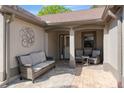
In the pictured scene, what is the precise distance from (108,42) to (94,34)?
3796mm

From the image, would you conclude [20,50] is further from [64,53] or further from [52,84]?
[64,53]

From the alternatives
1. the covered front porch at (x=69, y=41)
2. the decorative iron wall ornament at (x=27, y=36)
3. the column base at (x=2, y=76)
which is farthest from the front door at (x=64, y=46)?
the column base at (x=2, y=76)

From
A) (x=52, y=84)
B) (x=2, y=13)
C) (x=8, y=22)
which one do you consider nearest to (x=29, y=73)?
(x=52, y=84)

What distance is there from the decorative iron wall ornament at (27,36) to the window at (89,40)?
539 centimetres

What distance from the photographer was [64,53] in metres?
13.1

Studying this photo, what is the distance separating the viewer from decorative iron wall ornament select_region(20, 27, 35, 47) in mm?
6944

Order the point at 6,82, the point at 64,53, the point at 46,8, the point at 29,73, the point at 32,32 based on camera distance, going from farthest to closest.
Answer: the point at 46,8 → the point at 64,53 → the point at 32,32 → the point at 29,73 → the point at 6,82

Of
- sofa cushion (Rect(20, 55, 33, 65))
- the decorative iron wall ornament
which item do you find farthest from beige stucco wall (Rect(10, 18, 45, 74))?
sofa cushion (Rect(20, 55, 33, 65))

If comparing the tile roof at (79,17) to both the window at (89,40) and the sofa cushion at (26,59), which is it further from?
the sofa cushion at (26,59)

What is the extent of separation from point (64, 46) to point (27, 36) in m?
6.21

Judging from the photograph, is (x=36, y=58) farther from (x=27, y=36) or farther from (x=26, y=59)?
(x=27, y=36)

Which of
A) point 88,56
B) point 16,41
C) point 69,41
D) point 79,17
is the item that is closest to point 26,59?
point 16,41

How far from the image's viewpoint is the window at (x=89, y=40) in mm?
11852

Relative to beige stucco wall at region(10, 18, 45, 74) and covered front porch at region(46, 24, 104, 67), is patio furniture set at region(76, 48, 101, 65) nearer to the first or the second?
covered front porch at region(46, 24, 104, 67)
